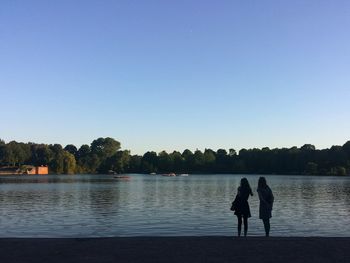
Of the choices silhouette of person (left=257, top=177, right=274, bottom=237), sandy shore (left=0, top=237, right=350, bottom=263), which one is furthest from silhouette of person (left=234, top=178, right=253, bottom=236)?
sandy shore (left=0, top=237, right=350, bottom=263)

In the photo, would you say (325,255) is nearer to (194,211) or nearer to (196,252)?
(196,252)

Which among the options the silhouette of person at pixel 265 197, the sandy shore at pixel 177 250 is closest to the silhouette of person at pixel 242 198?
the silhouette of person at pixel 265 197

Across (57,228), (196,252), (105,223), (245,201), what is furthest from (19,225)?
(196,252)

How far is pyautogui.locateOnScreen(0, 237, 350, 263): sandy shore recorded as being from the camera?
42.4 ft

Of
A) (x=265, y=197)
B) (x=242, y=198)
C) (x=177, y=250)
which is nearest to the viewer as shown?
(x=177, y=250)

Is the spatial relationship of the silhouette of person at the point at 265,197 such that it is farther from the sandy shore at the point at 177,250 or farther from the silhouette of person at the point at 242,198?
the sandy shore at the point at 177,250

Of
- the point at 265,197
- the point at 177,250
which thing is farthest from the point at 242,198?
the point at 177,250

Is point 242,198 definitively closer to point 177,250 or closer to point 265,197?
point 265,197

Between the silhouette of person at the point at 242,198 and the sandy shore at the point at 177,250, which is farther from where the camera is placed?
the silhouette of person at the point at 242,198

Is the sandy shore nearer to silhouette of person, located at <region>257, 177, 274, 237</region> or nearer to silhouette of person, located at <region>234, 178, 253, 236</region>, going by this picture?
silhouette of person, located at <region>234, 178, 253, 236</region>

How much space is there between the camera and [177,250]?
13938 millimetres

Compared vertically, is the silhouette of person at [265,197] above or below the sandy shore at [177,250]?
above

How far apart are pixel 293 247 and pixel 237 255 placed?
2.09 metres

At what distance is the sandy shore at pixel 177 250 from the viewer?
42.4 feet
